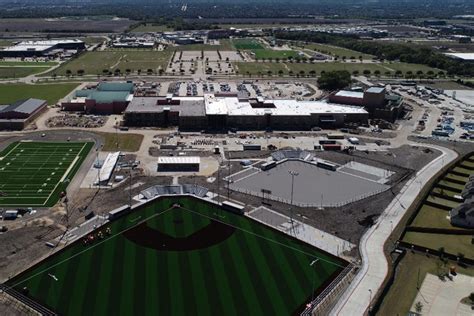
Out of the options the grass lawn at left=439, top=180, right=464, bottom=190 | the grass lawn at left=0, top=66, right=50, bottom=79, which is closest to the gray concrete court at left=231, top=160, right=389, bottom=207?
the grass lawn at left=439, top=180, right=464, bottom=190

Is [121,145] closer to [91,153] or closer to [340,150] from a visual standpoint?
[91,153]

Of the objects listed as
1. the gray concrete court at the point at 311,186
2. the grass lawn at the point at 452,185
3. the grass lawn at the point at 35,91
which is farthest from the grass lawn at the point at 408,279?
the grass lawn at the point at 35,91

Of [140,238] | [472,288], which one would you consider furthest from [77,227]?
[472,288]

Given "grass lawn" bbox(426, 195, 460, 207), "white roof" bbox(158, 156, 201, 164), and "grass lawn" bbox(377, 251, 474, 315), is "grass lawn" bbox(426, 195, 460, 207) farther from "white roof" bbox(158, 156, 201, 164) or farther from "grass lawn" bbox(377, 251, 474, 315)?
"white roof" bbox(158, 156, 201, 164)

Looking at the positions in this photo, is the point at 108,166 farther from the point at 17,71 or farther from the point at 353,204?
the point at 17,71

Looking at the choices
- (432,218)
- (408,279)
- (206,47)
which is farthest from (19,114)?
(206,47)

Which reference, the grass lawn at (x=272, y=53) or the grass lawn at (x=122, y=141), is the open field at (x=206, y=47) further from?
the grass lawn at (x=122, y=141)

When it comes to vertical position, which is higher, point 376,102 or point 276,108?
point 376,102
